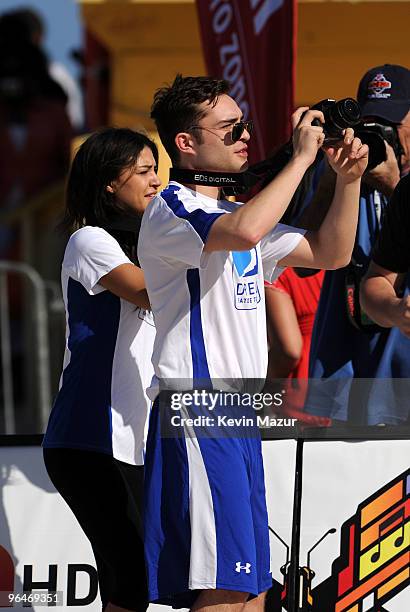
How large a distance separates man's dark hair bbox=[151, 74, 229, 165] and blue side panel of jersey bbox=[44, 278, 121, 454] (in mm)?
563

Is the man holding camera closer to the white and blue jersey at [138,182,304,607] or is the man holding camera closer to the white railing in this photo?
the white and blue jersey at [138,182,304,607]

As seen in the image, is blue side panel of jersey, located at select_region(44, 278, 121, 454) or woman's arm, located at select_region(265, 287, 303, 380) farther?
woman's arm, located at select_region(265, 287, 303, 380)

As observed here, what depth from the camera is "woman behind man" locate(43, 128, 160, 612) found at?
3555mm

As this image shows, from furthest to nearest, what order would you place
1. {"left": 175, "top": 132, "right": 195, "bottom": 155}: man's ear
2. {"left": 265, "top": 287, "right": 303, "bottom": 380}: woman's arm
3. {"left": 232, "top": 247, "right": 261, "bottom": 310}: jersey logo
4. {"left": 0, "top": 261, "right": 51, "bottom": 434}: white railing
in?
{"left": 0, "top": 261, "right": 51, "bottom": 434}: white railing < {"left": 265, "top": 287, "right": 303, "bottom": 380}: woman's arm < {"left": 175, "top": 132, "right": 195, "bottom": 155}: man's ear < {"left": 232, "top": 247, "right": 261, "bottom": 310}: jersey logo

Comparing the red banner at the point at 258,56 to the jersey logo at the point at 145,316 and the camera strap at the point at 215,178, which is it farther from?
the camera strap at the point at 215,178

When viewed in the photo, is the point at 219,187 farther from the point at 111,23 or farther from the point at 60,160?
the point at 60,160

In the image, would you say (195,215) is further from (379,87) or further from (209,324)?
(379,87)

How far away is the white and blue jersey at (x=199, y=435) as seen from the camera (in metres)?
3.12

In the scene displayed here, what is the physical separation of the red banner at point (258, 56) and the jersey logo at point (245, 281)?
1.44m

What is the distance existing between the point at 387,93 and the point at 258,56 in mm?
928

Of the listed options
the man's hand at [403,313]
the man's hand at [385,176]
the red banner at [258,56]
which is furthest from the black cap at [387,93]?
the man's hand at [403,313]

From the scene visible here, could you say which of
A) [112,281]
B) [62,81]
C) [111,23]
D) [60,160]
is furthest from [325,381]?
[62,81]

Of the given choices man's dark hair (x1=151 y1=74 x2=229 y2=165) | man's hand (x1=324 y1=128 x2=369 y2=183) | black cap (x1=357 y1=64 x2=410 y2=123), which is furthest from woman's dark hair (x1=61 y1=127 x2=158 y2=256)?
black cap (x1=357 y1=64 x2=410 y2=123)

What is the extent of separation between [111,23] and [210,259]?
5072 mm
